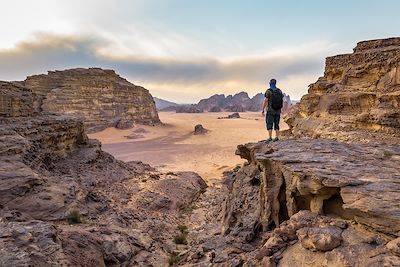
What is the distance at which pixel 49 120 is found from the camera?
1605 cm

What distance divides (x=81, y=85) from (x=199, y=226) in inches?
1366

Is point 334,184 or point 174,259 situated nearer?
point 334,184

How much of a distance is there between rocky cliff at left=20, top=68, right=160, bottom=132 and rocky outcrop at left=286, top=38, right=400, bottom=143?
104 feet

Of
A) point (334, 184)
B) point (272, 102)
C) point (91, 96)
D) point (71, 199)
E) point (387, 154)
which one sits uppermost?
point (91, 96)

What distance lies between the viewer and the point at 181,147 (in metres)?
36.7

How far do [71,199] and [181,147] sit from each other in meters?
25.2

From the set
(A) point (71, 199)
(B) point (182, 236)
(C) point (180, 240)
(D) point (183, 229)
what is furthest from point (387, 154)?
(A) point (71, 199)

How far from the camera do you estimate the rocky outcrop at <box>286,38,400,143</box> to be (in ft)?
32.7

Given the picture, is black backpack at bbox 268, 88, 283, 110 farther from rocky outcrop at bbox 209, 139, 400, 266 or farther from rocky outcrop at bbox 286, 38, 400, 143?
rocky outcrop at bbox 286, 38, 400, 143

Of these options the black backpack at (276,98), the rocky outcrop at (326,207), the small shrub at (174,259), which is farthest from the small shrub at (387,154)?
A: the small shrub at (174,259)

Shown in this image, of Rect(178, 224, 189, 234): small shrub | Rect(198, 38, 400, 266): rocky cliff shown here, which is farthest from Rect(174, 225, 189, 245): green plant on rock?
Rect(198, 38, 400, 266): rocky cliff

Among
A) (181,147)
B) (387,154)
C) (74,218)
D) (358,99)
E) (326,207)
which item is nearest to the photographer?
(326,207)

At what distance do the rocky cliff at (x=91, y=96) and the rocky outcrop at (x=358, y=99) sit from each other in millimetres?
31697

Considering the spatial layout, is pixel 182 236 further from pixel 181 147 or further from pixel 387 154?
pixel 181 147
